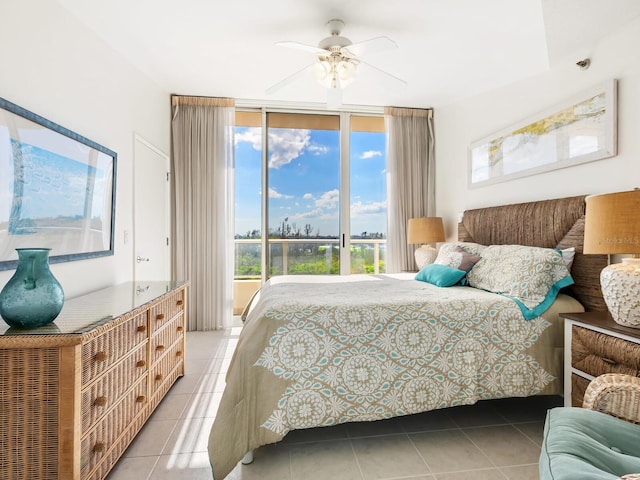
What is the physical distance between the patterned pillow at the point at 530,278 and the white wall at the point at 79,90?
277 centimetres

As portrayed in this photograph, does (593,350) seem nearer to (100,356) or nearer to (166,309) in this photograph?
(100,356)

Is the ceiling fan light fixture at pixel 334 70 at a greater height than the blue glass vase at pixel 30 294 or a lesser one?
greater

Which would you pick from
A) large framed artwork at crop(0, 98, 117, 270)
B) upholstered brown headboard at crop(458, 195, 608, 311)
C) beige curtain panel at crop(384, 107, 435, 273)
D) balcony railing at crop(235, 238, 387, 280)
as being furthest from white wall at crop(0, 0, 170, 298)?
upholstered brown headboard at crop(458, 195, 608, 311)

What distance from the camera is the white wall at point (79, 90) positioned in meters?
1.72

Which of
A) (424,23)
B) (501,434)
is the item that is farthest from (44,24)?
(501,434)

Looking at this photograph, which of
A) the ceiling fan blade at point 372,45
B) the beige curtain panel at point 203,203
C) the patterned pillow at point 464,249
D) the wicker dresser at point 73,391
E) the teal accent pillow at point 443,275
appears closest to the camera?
the wicker dresser at point 73,391

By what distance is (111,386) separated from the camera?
1.62 metres

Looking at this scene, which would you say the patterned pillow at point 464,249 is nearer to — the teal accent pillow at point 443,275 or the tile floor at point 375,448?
the teal accent pillow at point 443,275

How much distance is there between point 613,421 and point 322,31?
111 inches

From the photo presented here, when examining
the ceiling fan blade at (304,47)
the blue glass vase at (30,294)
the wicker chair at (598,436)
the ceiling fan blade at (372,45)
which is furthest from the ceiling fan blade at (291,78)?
the wicker chair at (598,436)

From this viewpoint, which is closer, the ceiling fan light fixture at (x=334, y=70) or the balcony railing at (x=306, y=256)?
the ceiling fan light fixture at (x=334, y=70)

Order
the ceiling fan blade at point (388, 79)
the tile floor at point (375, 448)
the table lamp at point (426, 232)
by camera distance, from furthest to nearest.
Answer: the table lamp at point (426, 232) → the ceiling fan blade at point (388, 79) → the tile floor at point (375, 448)

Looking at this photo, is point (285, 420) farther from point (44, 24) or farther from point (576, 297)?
point (44, 24)

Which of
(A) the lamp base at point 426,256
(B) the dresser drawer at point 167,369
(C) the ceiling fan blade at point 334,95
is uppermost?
(C) the ceiling fan blade at point 334,95
